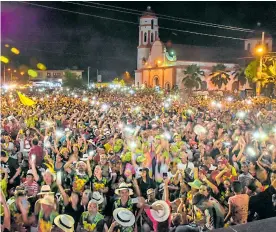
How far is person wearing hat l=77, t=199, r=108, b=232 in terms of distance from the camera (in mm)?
5176

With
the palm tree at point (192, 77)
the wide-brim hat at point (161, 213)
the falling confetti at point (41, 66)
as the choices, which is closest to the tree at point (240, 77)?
the palm tree at point (192, 77)

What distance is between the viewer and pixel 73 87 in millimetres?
75812

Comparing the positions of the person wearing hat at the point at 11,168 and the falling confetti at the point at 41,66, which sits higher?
the falling confetti at the point at 41,66

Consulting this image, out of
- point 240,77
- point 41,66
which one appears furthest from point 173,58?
point 41,66

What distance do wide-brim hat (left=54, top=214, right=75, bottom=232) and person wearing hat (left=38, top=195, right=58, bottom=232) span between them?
8 centimetres

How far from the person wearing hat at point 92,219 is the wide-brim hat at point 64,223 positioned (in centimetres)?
16

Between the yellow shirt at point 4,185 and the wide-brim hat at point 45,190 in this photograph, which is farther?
the yellow shirt at point 4,185

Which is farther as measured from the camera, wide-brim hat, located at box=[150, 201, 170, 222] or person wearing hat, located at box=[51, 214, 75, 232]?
wide-brim hat, located at box=[150, 201, 170, 222]

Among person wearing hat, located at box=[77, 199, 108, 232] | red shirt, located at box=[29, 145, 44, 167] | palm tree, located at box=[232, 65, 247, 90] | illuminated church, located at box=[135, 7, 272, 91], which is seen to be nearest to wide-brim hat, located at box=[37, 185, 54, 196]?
person wearing hat, located at box=[77, 199, 108, 232]

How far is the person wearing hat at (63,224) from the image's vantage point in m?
5.04

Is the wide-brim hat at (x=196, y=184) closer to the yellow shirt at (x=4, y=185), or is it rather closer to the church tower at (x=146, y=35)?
the yellow shirt at (x=4, y=185)

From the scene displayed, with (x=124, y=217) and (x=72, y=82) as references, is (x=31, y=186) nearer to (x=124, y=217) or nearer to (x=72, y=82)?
(x=124, y=217)

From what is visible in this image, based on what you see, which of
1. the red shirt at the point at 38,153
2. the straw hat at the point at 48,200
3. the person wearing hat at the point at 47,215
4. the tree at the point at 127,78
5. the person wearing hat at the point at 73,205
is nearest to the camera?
the person wearing hat at the point at 47,215

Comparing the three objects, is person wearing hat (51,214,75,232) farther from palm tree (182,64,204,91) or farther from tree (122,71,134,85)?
tree (122,71,134,85)
